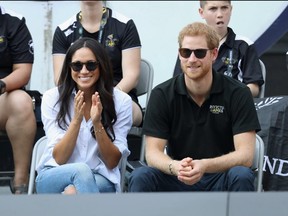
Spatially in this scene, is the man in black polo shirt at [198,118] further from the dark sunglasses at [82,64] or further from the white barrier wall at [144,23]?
the white barrier wall at [144,23]

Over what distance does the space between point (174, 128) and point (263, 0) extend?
102 inches

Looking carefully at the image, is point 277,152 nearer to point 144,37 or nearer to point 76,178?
point 76,178

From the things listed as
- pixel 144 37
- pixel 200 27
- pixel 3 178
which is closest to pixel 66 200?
pixel 200 27

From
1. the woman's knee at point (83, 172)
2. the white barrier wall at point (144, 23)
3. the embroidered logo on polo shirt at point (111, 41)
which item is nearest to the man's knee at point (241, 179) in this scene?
the woman's knee at point (83, 172)

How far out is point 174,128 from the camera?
585 centimetres

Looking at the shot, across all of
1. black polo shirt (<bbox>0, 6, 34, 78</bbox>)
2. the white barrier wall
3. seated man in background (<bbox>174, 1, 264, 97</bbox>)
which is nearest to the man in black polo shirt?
seated man in background (<bbox>174, 1, 264, 97</bbox>)

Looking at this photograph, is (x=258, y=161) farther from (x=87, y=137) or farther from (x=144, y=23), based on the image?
(x=144, y=23)

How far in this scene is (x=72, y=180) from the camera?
5.62m

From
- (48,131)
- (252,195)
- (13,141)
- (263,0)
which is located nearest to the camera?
(252,195)

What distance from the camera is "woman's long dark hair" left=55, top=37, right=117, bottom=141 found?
594 centimetres

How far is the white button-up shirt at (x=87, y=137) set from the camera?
19.2 ft

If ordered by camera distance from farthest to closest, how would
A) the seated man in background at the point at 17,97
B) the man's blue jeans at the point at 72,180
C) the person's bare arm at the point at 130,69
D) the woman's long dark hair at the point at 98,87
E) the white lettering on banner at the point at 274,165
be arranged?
the person's bare arm at the point at 130,69 < the seated man in background at the point at 17,97 < the white lettering on banner at the point at 274,165 < the woman's long dark hair at the point at 98,87 < the man's blue jeans at the point at 72,180

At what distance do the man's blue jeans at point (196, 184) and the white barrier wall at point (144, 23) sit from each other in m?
2.55

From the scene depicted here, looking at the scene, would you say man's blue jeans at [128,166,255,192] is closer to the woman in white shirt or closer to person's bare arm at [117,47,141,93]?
the woman in white shirt
